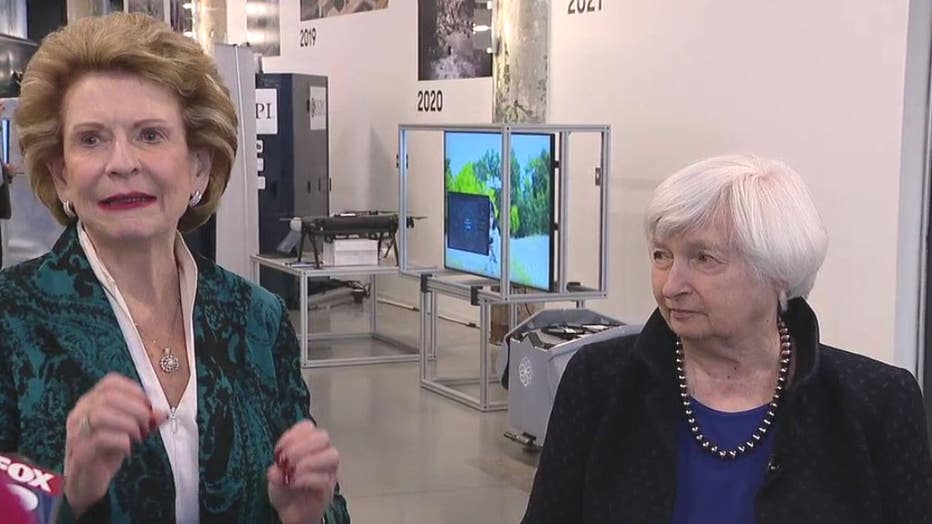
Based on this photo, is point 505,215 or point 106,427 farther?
point 505,215

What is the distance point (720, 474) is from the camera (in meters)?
2.02

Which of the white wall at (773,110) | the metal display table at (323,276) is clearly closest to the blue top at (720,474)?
the white wall at (773,110)

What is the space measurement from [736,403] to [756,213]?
0.32m

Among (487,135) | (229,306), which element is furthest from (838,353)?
(487,135)

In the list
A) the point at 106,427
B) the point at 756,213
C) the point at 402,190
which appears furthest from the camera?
the point at 402,190

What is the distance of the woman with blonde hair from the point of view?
162cm

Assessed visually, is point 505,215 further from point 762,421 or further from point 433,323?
point 762,421

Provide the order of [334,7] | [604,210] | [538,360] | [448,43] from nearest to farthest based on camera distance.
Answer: [538,360], [604,210], [448,43], [334,7]

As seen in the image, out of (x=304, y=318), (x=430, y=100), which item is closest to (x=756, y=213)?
(x=304, y=318)

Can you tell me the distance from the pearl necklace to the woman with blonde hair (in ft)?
2.03

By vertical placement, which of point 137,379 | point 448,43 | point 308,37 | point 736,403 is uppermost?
point 308,37

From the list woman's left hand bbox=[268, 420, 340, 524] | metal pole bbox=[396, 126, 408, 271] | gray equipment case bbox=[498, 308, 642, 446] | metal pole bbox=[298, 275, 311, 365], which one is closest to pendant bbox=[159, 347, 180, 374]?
woman's left hand bbox=[268, 420, 340, 524]

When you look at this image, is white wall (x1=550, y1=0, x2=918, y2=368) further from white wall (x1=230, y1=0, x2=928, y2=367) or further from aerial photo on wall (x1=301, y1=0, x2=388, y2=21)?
aerial photo on wall (x1=301, y1=0, x2=388, y2=21)

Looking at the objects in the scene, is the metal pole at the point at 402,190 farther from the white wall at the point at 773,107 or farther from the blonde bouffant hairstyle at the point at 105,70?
the blonde bouffant hairstyle at the point at 105,70
